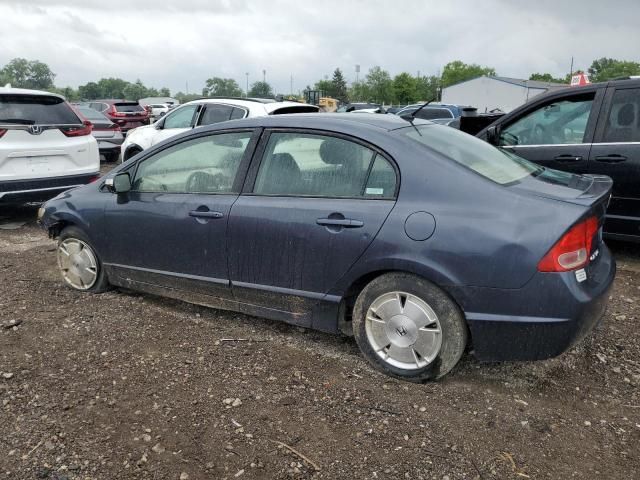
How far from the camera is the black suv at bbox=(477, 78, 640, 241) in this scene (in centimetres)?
496

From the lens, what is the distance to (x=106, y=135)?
1412cm

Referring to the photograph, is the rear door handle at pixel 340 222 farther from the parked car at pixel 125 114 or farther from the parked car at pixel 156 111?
the parked car at pixel 156 111

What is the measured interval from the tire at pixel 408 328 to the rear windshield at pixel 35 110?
5.40m

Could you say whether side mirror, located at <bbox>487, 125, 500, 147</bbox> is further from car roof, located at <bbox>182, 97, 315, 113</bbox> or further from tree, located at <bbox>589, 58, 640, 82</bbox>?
tree, located at <bbox>589, 58, 640, 82</bbox>

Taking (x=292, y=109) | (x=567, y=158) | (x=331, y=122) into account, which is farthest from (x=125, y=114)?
(x=331, y=122)

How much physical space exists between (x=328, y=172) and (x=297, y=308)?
86 cm

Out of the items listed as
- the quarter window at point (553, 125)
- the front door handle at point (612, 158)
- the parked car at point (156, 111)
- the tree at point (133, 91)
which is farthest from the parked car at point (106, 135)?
the tree at point (133, 91)

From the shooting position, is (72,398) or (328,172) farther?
(328,172)

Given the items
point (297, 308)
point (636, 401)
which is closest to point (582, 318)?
point (636, 401)

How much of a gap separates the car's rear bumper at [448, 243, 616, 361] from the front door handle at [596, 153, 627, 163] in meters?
2.48

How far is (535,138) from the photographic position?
5.59 metres

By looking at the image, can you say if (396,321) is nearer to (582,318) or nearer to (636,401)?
(582,318)

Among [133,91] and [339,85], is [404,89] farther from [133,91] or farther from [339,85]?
[133,91]

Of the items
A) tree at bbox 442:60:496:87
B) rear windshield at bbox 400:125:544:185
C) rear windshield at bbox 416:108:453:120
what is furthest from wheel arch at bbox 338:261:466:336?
tree at bbox 442:60:496:87
